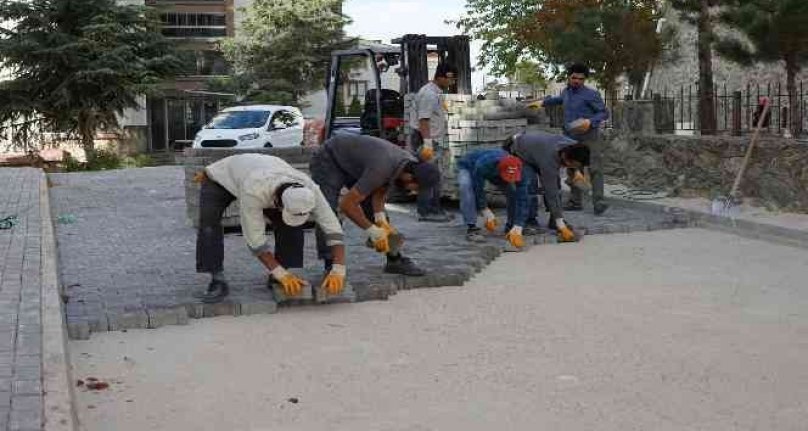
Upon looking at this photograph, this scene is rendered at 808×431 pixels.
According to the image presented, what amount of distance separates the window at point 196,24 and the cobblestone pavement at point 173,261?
30721mm

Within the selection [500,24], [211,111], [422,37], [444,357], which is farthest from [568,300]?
[211,111]

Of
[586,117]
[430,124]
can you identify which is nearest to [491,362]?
[430,124]

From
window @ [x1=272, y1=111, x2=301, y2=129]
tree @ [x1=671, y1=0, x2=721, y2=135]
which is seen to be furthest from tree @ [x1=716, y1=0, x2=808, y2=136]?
window @ [x1=272, y1=111, x2=301, y2=129]

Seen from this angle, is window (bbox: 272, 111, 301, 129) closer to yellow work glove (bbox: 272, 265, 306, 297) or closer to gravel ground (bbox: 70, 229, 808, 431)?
gravel ground (bbox: 70, 229, 808, 431)

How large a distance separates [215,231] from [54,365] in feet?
7.99

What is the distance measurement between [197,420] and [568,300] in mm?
3346

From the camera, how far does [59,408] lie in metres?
3.75

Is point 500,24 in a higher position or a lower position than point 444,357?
higher

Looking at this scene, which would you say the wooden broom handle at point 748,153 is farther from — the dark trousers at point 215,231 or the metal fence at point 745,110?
the dark trousers at point 215,231

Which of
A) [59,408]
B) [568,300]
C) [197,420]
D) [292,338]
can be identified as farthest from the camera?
[568,300]

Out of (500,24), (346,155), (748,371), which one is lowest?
(748,371)

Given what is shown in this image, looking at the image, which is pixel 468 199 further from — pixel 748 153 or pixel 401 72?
pixel 401 72

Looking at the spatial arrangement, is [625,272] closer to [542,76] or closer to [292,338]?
[292,338]

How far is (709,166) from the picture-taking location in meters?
12.3
